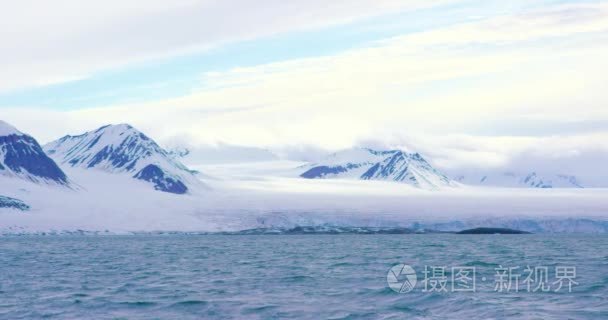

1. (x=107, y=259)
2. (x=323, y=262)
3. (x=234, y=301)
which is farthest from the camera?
(x=107, y=259)

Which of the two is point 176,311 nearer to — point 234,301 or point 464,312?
point 234,301

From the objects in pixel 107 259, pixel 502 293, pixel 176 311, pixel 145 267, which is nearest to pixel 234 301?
pixel 176 311

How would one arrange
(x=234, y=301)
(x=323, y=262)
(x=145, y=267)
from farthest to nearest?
(x=323, y=262) → (x=145, y=267) → (x=234, y=301)

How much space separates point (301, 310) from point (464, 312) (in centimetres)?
853

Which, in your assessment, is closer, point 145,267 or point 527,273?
point 527,273

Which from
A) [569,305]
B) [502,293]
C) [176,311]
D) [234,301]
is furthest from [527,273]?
[176,311]

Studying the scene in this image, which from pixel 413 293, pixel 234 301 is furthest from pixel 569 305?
pixel 234 301

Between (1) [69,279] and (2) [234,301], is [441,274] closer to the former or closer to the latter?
(2) [234,301]

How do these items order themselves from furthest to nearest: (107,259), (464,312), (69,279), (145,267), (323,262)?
(107,259), (323,262), (145,267), (69,279), (464,312)

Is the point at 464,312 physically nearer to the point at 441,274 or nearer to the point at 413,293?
the point at 413,293

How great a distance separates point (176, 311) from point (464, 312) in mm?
15107

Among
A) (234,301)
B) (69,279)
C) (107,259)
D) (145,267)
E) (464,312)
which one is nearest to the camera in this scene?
(464,312)

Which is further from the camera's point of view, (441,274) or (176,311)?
(441,274)

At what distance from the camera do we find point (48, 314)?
49.4m
